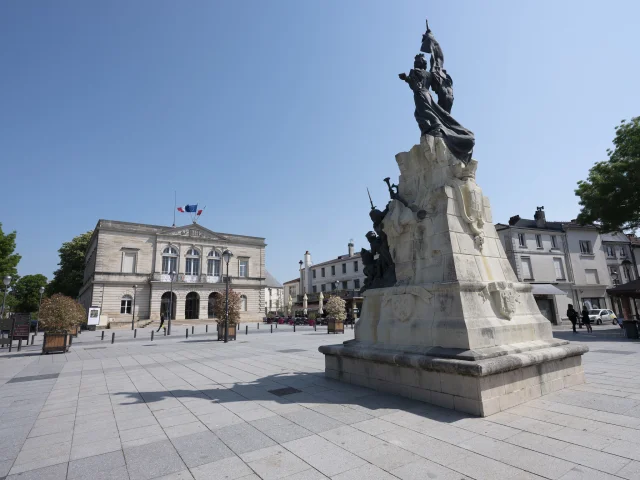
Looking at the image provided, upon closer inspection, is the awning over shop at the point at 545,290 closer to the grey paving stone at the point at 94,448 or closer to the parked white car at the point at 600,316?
the parked white car at the point at 600,316

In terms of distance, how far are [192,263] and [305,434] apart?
45.2 m

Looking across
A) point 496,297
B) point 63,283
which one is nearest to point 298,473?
point 496,297

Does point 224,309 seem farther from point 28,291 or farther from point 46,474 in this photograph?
point 28,291

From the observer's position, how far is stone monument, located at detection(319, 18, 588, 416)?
191 inches

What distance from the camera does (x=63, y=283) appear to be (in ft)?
172

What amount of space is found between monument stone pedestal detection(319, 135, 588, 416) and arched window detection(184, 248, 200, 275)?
42.2 m

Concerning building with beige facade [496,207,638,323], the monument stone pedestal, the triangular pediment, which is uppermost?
the triangular pediment

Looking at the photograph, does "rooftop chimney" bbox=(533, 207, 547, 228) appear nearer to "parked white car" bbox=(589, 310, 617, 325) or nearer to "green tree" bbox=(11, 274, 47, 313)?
"parked white car" bbox=(589, 310, 617, 325)

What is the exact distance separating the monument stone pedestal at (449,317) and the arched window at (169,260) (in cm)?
4164

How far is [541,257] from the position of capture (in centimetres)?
3375

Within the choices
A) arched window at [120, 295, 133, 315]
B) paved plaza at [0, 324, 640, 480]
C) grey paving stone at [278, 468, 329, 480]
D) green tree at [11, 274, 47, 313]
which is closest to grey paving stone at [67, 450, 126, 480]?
paved plaza at [0, 324, 640, 480]

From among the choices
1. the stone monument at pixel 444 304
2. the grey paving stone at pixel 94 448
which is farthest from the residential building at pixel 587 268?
the grey paving stone at pixel 94 448

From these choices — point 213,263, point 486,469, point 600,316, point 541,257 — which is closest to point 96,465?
point 486,469

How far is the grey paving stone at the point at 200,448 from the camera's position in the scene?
350 centimetres
